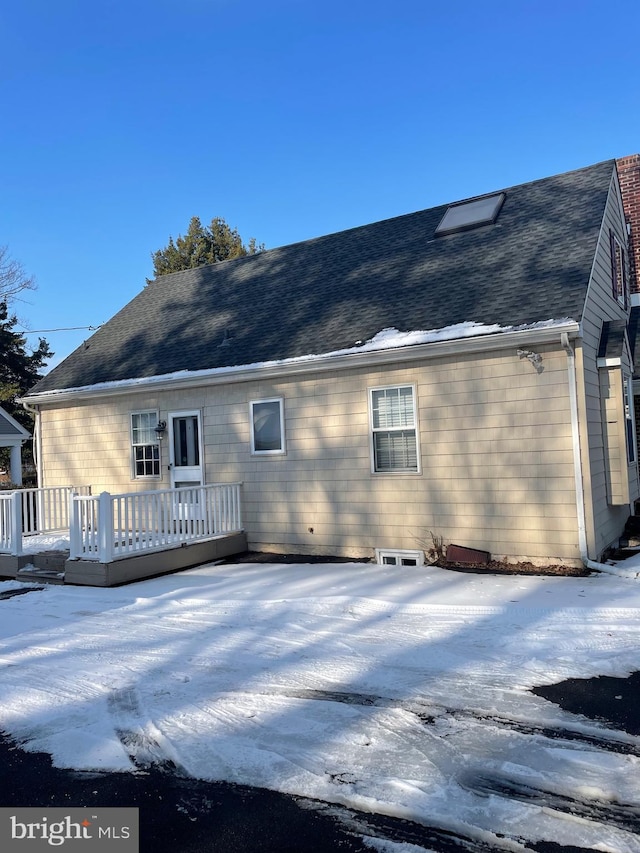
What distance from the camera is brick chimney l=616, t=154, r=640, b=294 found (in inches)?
528

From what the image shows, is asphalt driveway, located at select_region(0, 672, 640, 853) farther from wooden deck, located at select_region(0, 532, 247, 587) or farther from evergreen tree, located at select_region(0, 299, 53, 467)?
evergreen tree, located at select_region(0, 299, 53, 467)

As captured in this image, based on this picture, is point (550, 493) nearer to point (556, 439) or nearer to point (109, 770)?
point (556, 439)

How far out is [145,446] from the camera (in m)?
11.3

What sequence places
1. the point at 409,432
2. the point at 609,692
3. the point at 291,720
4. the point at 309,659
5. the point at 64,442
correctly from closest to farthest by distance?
the point at 291,720 → the point at 609,692 → the point at 309,659 → the point at 409,432 → the point at 64,442

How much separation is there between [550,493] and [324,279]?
5.83 metres

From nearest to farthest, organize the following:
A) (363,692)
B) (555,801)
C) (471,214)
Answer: (555,801), (363,692), (471,214)

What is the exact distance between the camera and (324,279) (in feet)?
38.1

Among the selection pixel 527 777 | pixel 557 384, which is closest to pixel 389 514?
pixel 557 384

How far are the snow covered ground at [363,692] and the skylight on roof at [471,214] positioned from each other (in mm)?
6129

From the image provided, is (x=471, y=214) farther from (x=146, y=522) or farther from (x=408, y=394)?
(x=146, y=522)

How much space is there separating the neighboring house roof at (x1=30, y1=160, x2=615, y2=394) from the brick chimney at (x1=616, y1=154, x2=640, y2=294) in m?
3.61

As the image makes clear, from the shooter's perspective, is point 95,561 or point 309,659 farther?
point 95,561

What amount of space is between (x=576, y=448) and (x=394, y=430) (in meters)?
2.37

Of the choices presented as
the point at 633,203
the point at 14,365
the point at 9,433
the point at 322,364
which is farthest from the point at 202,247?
A: the point at 322,364
